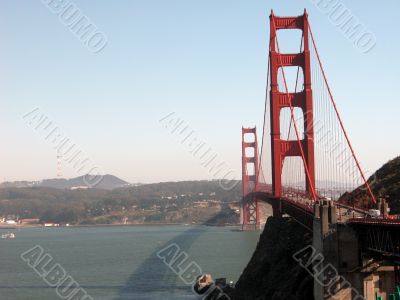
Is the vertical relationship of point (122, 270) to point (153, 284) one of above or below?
below

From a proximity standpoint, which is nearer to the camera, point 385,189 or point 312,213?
point 312,213

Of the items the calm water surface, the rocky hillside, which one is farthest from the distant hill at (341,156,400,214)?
the calm water surface

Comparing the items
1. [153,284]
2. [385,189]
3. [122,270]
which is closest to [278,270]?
[385,189]

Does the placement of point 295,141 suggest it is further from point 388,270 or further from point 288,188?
point 388,270

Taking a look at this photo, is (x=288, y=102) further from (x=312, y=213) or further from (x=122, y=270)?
(x=122, y=270)

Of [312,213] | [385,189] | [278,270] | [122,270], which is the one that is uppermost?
[385,189]

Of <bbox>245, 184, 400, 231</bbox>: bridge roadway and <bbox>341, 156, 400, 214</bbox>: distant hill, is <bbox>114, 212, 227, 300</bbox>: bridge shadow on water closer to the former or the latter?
<bbox>245, 184, 400, 231</bbox>: bridge roadway
